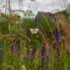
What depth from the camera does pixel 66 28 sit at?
0.72m

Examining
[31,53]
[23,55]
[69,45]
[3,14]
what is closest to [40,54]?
[23,55]

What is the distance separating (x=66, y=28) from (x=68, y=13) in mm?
296

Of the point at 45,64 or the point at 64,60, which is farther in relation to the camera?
the point at 45,64

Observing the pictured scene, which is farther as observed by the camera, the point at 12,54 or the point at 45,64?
the point at 12,54

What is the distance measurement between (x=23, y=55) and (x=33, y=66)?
0.22 meters

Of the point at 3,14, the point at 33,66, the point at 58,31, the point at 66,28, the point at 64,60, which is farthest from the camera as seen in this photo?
the point at 3,14

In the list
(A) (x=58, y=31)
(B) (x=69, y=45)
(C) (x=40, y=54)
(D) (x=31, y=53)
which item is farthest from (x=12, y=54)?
(B) (x=69, y=45)

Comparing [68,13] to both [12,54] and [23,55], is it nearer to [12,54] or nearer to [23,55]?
[23,55]

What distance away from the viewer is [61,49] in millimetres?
1035

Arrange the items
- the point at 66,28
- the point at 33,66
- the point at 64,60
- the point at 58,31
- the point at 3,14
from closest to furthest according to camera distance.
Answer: the point at 66,28 < the point at 64,60 < the point at 58,31 < the point at 33,66 < the point at 3,14

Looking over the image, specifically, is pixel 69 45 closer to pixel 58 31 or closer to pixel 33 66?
pixel 58 31

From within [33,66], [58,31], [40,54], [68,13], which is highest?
[68,13]

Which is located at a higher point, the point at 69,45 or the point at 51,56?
the point at 69,45

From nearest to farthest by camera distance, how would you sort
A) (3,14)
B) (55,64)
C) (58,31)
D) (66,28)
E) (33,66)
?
(66,28)
(55,64)
(58,31)
(33,66)
(3,14)
